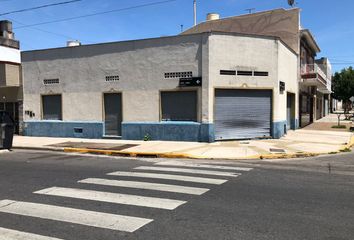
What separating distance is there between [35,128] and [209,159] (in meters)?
13.1

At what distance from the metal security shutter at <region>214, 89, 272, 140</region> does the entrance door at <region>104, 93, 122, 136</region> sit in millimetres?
5181

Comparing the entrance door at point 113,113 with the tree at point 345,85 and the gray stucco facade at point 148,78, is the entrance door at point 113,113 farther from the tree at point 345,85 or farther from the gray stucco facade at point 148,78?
the tree at point 345,85

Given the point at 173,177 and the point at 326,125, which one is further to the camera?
the point at 326,125

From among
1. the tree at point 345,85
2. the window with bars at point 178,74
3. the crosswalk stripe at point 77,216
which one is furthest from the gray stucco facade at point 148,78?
the tree at point 345,85

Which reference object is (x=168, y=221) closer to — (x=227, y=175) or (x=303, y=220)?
(x=303, y=220)

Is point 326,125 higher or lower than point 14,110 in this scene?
lower

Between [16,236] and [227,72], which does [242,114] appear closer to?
[227,72]

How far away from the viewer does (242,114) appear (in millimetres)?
18531

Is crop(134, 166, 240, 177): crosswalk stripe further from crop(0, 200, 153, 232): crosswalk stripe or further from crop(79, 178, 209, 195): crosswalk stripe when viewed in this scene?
crop(0, 200, 153, 232): crosswalk stripe

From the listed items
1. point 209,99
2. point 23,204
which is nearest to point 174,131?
point 209,99

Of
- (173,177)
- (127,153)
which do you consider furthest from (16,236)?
(127,153)

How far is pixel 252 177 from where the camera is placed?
30.9 ft

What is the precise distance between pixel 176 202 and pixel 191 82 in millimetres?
11531

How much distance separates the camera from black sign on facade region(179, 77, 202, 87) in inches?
696
